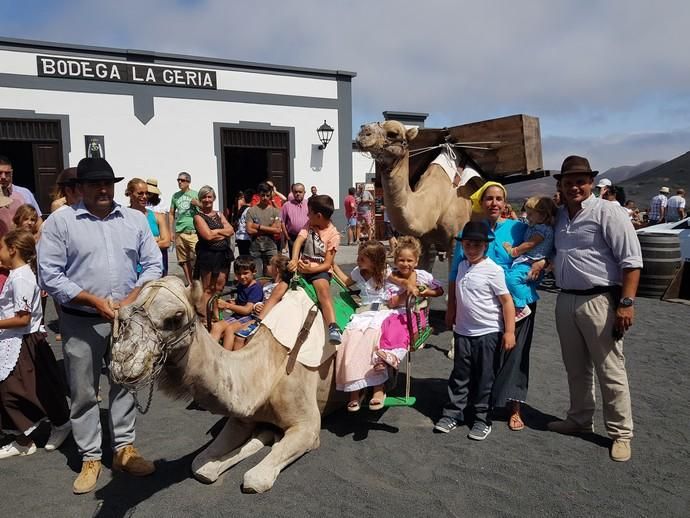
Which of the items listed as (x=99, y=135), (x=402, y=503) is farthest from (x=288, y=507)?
(x=99, y=135)

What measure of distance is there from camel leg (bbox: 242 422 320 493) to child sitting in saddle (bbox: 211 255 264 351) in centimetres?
175

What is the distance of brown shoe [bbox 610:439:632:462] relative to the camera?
4023 mm

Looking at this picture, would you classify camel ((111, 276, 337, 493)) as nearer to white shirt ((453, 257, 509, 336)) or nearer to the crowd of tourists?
the crowd of tourists

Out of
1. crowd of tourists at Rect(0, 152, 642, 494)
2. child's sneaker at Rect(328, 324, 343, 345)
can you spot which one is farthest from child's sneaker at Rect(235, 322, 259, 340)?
child's sneaker at Rect(328, 324, 343, 345)

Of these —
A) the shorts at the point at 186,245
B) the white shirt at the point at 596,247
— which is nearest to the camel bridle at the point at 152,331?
the white shirt at the point at 596,247

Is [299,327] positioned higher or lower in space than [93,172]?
lower

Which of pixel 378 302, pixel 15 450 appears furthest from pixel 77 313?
pixel 378 302

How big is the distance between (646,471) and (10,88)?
16149 millimetres

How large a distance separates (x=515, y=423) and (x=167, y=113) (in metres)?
14.5

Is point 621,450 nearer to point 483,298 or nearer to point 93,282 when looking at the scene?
point 483,298

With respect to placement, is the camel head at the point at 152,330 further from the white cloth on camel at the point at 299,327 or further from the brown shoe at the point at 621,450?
the brown shoe at the point at 621,450

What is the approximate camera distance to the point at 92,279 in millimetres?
3578

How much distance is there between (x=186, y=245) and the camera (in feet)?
30.4

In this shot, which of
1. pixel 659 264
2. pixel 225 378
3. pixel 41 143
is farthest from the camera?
pixel 41 143
